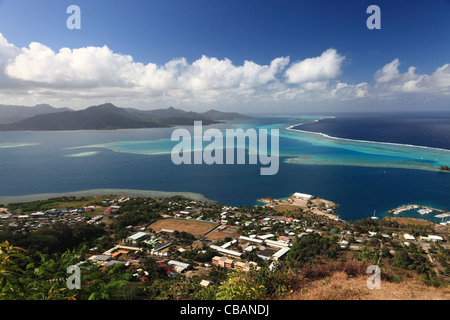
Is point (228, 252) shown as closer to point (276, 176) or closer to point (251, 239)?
point (251, 239)

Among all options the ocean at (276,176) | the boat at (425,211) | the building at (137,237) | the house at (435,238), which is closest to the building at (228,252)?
the building at (137,237)

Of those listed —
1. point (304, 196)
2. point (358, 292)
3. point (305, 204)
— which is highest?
point (358, 292)

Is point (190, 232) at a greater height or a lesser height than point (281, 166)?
lesser

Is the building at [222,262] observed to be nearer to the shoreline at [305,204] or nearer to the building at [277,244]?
the building at [277,244]

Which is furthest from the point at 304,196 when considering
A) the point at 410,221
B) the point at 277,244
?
the point at 277,244

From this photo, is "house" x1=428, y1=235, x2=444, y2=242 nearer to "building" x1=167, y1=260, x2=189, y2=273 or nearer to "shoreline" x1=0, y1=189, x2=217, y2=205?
"building" x1=167, y1=260, x2=189, y2=273

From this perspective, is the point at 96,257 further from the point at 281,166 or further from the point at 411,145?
the point at 411,145
